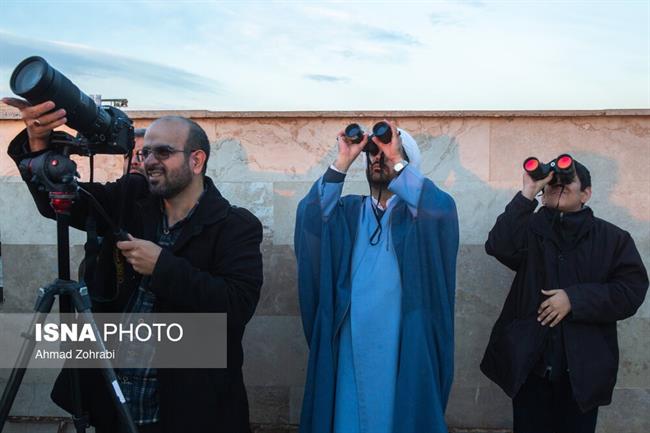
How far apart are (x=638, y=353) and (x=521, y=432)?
0.97 m

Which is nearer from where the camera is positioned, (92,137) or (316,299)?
(92,137)

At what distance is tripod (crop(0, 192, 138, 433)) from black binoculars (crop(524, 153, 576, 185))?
1.97 metres

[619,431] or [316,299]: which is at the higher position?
[316,299]

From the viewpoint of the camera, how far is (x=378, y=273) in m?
2.63

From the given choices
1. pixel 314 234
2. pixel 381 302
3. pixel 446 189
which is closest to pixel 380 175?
pixel 314 234

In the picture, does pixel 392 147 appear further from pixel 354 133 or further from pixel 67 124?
pixel 67 124

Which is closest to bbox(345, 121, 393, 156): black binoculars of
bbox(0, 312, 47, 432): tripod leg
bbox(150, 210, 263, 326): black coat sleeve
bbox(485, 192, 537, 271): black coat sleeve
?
bbox(150, 210, 263, 326): black coat sleeve

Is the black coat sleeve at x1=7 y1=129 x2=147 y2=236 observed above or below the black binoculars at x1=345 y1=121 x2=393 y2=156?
below

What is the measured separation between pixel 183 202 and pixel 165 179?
0.15 m

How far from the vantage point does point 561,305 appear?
2.85m

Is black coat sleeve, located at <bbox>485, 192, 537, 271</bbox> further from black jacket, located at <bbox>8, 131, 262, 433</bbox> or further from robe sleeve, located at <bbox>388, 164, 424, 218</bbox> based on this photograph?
black jacket, located at <bbox>8, 131, 262, 433</bbox>

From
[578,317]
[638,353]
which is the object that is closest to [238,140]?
[578,317]

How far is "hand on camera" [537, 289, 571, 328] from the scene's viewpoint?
285 centimetres

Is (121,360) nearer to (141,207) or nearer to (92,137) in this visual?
(141,207)
